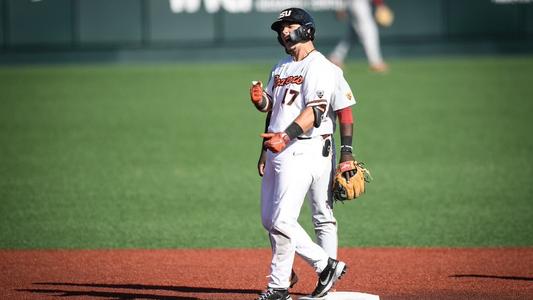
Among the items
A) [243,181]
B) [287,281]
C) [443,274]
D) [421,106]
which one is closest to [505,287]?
[443,274]

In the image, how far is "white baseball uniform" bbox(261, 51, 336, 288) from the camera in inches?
229

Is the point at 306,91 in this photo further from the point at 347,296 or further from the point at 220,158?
the point at 220,158

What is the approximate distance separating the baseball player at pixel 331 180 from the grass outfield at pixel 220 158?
250cm

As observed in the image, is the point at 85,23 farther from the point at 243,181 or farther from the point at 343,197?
the point at 343,197

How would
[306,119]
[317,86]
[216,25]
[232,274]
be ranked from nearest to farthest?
[306,119], [317,86], [232,274], [216,25]

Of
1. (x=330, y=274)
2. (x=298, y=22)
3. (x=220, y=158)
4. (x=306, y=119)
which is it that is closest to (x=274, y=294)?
(x=330, y=274)

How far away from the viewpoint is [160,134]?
15.0 m

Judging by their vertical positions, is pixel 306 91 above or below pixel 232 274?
above

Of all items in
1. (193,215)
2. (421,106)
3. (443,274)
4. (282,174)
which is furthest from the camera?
(421,106)

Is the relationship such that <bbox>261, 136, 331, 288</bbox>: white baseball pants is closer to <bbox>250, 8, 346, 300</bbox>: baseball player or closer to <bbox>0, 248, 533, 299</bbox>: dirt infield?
<bbox>250, 8, 346, 300</bbox>: baseball player

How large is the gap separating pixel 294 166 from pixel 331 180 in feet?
1.15

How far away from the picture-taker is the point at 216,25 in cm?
2408

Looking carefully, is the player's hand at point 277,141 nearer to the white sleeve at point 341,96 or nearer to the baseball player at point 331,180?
the baseball player at point 331,180

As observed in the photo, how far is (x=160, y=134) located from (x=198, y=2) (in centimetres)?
966
